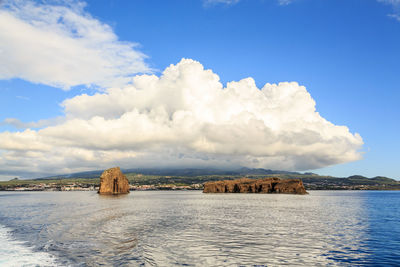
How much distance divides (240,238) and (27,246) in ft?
87.4

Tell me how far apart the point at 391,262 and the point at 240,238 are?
17050 mm

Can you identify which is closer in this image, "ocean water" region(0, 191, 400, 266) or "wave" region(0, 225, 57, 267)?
"wave" region(0, 225, 57, 267)

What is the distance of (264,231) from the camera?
44.4 m

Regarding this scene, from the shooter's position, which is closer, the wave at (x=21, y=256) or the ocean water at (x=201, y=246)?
the wave at (x=21, y=256)

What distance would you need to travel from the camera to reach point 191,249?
32219mm

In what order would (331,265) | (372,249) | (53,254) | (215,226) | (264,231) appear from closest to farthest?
1. (331,265)
2. (53,254)
3. (372,249)
4. (264,231)
5. (215,226)

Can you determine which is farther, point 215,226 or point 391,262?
point 215,226

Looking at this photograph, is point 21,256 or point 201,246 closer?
point 21,256

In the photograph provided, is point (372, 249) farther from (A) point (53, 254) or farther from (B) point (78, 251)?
(A) point (53, 254)

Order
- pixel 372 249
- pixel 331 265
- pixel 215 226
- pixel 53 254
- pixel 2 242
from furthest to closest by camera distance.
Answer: pixel 215 226 → pixel 2 242 → pixel 372 249 → pixel 53 254 → pixel 331 265

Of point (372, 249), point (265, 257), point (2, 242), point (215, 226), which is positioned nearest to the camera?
point (265, 257)

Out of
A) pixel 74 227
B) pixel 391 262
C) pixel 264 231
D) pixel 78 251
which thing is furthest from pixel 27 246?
pixel 391 262

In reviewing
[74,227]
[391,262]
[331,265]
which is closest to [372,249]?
[391,262]

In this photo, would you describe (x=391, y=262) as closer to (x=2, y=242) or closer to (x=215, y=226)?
(x=215, y=226)
